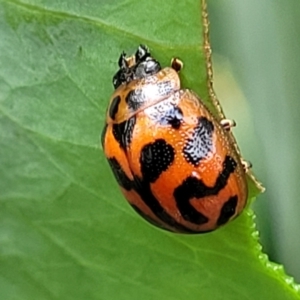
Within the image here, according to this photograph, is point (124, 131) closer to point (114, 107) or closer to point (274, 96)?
point (114, 107)

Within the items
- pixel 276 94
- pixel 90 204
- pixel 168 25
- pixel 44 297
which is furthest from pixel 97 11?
pixel 276 94

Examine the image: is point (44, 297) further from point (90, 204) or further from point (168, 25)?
point (168, 25)

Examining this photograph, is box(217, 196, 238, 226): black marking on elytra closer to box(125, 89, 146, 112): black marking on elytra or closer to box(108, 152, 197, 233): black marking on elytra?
box(108, 152, 197, 233): black marking on elytra

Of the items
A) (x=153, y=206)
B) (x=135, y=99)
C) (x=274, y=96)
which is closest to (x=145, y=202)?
(x=153, y=206)

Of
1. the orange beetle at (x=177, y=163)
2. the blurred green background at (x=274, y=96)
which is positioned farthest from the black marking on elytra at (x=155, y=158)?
the blurred green background at (x=274, y=96)

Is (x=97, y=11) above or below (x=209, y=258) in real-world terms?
above

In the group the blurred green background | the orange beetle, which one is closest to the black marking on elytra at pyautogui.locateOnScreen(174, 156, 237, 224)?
the orange beetle

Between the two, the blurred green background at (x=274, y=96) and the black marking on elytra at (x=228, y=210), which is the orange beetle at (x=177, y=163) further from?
the blurred green background at (x=274, y=96)
